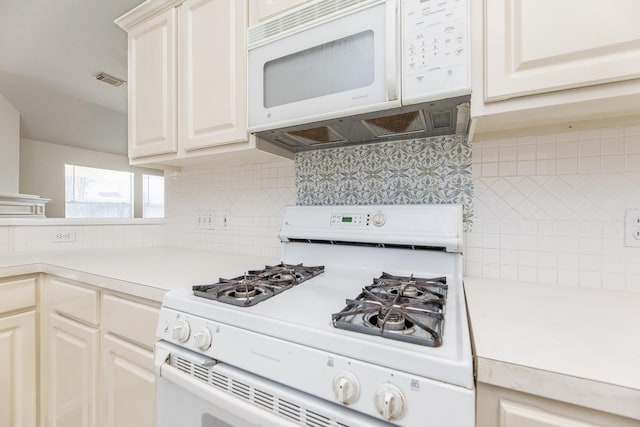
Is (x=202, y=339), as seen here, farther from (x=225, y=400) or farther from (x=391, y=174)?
(x=391, y=174)

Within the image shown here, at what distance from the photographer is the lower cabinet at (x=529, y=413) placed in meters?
0.49

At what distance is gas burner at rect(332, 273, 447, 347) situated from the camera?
0.59 metres

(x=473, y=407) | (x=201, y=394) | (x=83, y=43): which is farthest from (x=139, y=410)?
(x=83, y=43)

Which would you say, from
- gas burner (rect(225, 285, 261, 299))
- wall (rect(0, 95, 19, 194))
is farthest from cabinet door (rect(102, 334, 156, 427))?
wall (rect(0, 95, 19, 194))

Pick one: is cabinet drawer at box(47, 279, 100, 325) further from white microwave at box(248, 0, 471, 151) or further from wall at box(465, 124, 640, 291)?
wall at box(465, 124, 640, 291)

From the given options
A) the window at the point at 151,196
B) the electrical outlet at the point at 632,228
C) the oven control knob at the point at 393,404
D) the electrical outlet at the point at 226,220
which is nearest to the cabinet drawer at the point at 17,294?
the electrical outlet at the point at 226,220

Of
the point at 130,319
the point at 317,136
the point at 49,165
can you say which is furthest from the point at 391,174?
the point at 49,165

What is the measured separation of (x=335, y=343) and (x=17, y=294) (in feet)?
5.11

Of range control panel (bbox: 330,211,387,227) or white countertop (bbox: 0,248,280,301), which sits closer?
white countertop (bbox: 0,248,280,301)

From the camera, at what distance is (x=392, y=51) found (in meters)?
0.90

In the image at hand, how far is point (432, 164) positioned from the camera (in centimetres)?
121

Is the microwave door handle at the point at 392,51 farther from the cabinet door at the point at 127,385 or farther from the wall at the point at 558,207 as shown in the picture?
the cabinet door at the point at 127,385

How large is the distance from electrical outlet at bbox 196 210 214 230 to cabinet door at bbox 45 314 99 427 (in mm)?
782

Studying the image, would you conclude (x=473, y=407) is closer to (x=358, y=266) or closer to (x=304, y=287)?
(x=304, y=287)
